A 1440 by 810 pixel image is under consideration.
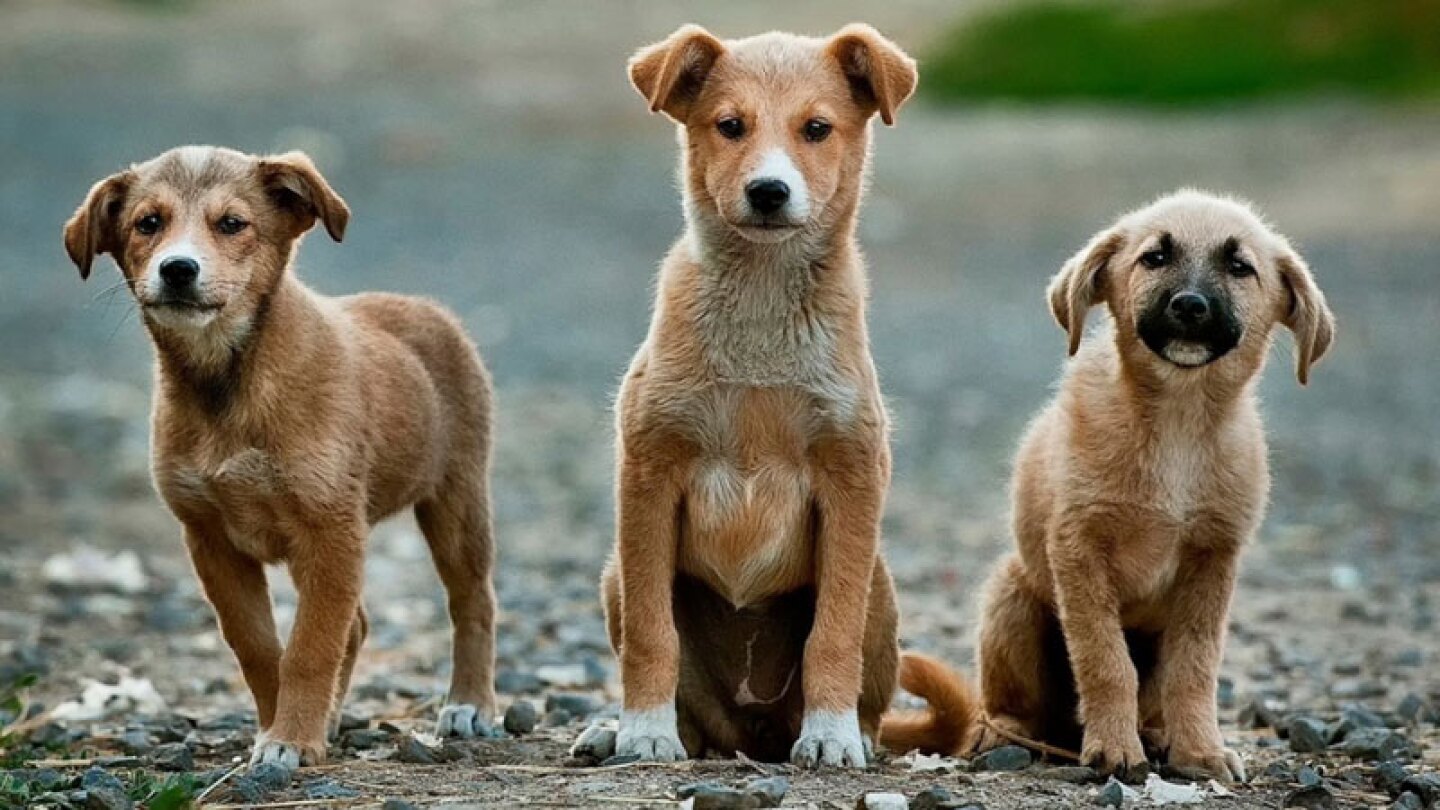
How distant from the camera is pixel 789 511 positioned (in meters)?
6.51

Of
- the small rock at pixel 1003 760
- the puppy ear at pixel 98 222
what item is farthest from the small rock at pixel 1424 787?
the puppy ear at pixel 98 222

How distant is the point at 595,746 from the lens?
6.53m

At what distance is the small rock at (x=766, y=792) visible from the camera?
5672 mm

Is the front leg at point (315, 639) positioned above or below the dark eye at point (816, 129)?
below

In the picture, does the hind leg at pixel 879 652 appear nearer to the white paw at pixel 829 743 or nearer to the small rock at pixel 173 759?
the white paw at pixel 829 743

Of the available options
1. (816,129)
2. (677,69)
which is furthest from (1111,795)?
(677,69)

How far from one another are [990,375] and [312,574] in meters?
11.7

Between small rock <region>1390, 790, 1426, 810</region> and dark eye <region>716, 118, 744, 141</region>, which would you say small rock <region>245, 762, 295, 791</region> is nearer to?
dark eye <region>716, 118, 744, 141</region>

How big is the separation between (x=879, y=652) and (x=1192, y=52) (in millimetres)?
31119

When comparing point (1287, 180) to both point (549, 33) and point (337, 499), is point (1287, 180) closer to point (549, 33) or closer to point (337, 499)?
point (549, 33)

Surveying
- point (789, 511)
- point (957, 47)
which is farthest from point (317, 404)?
point (957, 47)

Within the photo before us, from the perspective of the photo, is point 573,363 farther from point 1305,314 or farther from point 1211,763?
point 1211,763

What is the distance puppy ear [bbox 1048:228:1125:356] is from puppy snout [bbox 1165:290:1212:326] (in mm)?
413

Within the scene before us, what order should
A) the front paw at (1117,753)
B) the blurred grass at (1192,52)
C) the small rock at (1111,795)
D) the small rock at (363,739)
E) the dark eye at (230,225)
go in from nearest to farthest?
the small rock at (1111,795)
the front paw at (1117,753)
the dark eye at (230,225)
the small rock at (363,739)
the blurred grass at (1192,52)
